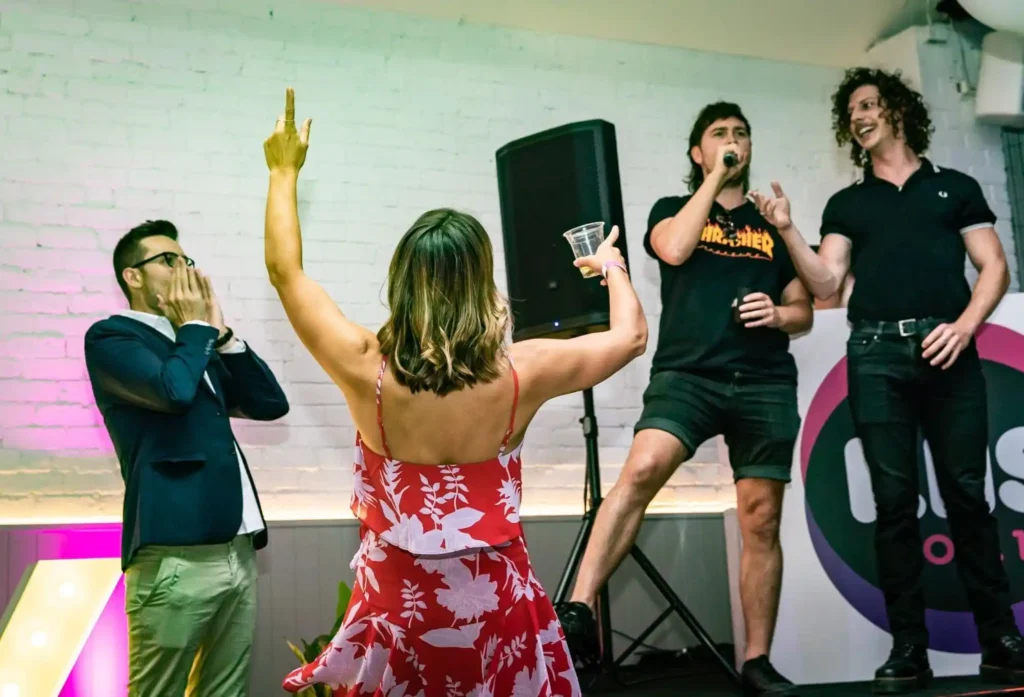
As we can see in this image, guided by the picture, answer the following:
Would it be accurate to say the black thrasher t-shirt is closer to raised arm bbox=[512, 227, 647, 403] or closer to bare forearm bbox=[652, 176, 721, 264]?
bare forearm bbox=[652, 176, 721, 264]

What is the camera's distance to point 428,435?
1553 millimetres

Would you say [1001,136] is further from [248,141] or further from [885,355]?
[248,141]

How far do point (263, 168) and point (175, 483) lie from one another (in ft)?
5.86

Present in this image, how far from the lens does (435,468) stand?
156 centimetres

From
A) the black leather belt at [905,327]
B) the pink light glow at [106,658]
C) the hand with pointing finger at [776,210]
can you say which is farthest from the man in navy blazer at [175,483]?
the black leather belt at [905,327]

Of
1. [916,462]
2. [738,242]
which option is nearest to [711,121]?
[738,242]

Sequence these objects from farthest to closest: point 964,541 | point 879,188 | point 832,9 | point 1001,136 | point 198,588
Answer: point 1001,136 → point 832,9 → point 879,188 → point 964,541 → point 198,588

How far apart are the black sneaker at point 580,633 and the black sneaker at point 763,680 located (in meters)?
0.56

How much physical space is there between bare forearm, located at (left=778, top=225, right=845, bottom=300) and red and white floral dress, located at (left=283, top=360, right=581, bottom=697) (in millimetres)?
1785

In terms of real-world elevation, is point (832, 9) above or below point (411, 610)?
above

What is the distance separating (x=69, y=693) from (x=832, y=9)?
13.0 feet

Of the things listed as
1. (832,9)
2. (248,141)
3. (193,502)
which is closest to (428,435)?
(193,502)

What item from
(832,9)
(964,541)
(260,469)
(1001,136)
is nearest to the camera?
(964,541)

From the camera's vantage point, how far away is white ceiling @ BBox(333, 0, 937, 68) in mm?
4297
